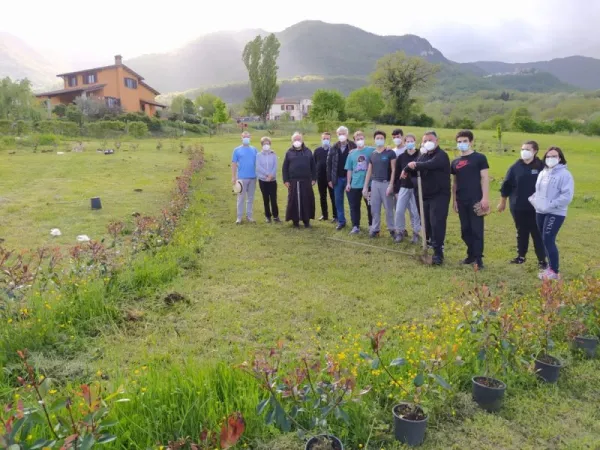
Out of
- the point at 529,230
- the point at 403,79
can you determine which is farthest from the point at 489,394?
the point at 403,79

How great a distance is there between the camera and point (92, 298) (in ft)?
14.2

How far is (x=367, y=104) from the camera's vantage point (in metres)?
66.7

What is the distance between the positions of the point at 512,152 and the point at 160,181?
903 inches

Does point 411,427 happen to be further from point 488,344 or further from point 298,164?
point 298,164

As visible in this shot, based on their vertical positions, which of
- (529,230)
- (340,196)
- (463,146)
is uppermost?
(463,146)

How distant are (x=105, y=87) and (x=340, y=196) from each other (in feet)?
160

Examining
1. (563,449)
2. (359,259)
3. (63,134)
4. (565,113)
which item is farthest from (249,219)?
(565,113)

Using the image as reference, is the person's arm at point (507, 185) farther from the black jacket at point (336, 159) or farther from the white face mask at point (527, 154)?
the black jacket at point (336, 159)

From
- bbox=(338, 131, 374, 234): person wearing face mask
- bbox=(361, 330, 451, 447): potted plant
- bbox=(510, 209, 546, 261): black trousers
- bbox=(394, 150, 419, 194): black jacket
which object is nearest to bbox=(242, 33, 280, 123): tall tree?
bbox=(338, 131, 374, 234): person wearing face mask

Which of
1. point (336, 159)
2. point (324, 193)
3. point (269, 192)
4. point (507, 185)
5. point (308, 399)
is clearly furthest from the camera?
point (324, 193)

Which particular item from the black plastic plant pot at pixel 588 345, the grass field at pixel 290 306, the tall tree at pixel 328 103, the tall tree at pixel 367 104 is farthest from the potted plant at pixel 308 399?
the tall tree at pixel 367 104

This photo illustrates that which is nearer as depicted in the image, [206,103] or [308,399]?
[308,399]

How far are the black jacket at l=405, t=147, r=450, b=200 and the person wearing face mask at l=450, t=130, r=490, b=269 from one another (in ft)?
0.49

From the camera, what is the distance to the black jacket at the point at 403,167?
702 centimetres
